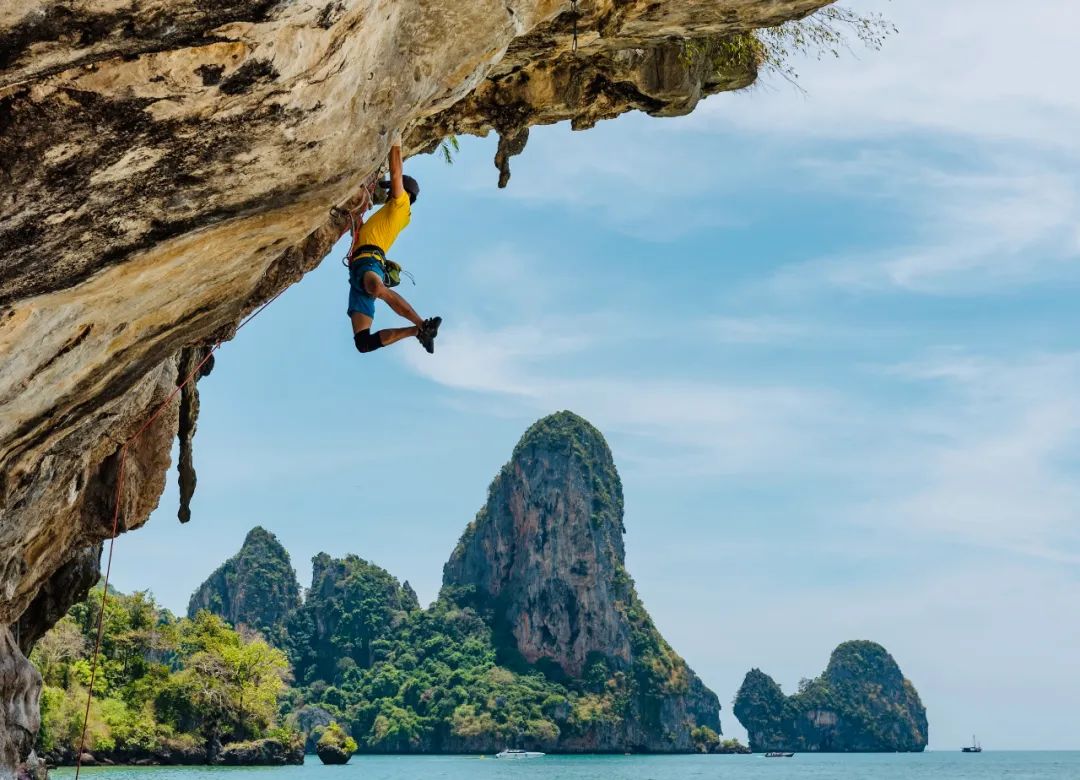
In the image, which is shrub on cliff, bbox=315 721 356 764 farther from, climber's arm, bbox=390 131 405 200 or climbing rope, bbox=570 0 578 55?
climbing rope, bbox=570 0 578 55

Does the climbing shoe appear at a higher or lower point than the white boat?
higher

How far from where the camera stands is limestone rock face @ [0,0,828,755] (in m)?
4.18

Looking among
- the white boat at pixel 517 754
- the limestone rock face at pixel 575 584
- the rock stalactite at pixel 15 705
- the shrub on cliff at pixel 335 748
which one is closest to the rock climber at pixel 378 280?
the rock stalactite at pixel 15 705

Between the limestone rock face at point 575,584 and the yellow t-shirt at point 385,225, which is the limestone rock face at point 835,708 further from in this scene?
the yellow t-shirt at point 385,225

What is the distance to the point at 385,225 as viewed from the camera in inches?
291

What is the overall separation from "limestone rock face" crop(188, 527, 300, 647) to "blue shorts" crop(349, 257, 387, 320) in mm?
119854

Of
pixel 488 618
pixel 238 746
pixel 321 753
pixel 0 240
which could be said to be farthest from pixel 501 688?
pixel 0 240

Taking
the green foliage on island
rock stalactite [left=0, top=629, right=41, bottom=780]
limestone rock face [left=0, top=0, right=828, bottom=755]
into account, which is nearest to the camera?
limestone rock face [left=0, top=0, right=828, bottom=755]

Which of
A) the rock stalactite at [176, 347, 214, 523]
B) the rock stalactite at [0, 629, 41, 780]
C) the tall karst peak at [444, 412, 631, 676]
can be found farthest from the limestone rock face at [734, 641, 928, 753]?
the rock stalactite at [0, 629, 41, 780]

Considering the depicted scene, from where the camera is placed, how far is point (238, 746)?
52.1m

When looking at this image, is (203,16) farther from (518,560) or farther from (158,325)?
(518,560)

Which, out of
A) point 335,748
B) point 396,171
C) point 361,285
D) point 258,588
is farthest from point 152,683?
point 258,588

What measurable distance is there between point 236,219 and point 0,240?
1.28 m

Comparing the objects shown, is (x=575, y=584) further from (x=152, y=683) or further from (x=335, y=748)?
(x=152, y=683)
